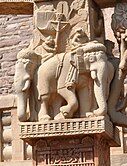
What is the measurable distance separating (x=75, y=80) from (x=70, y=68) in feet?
0.40

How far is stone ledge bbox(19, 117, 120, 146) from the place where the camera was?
7967mm

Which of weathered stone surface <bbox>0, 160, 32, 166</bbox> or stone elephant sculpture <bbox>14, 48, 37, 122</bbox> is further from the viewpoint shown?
weathered stone surface <bbox>0, 160, 32, 166</bbox>

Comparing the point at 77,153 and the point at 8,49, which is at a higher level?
the point at 8,49

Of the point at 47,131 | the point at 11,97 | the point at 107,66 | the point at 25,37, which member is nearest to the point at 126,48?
the point at 107,66

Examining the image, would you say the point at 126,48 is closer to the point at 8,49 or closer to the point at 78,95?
the point at 78,95

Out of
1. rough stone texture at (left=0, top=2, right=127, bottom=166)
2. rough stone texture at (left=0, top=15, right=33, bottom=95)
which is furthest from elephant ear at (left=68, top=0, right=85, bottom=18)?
rough stone texture at (left=0, top=15, right=33, bottom=95)

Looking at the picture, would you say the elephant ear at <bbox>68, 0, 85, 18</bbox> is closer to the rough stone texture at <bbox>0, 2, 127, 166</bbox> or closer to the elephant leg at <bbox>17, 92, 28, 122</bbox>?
the elephant leg at <bbox>17, 92, 28, 122</bbox>

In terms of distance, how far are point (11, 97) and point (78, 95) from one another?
171 inches

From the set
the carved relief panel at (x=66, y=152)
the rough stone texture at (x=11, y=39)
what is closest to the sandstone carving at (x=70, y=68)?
the carved relief panel at (x=66, y=152)

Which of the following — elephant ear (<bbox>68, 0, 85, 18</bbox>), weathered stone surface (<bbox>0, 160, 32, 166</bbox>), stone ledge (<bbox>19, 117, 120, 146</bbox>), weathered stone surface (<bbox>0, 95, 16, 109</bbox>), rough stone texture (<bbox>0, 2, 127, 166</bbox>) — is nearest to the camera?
stone ledge (<bbox>19, 117, 120, 146</bbox>)

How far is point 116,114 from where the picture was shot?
27.2 ft

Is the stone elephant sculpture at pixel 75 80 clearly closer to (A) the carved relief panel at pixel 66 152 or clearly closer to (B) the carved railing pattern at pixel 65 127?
(B) the carved railing pattern at pixel 65 127

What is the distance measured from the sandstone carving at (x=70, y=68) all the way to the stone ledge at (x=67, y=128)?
0.07 metres

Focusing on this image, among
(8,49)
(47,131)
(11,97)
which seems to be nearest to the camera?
(47,131)
